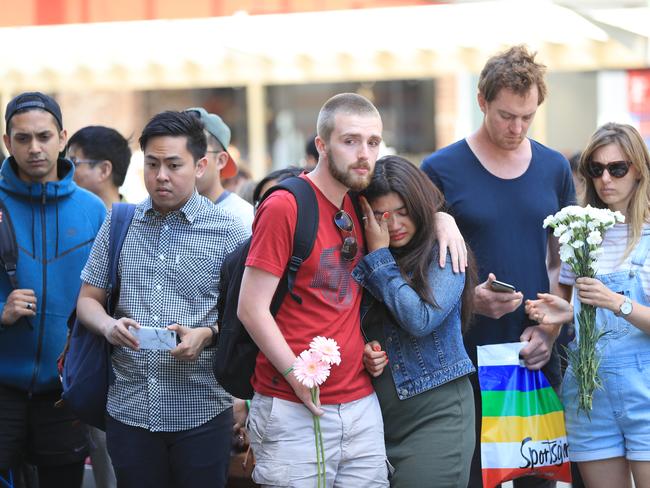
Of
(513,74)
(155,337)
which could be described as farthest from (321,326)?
(513,74)

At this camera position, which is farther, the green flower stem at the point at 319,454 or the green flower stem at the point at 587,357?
the green flower stem at the point at 587,357

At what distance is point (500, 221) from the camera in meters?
4.06

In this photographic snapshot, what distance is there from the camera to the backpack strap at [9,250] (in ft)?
14.2

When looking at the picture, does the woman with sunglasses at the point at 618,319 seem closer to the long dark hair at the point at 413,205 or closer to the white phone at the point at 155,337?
the long dark hair at the point at 413,205

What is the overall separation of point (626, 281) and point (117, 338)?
206 centimetres

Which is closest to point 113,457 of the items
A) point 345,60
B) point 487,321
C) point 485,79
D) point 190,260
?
point 190,260

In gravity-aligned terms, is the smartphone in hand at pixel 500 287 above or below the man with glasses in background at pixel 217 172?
below

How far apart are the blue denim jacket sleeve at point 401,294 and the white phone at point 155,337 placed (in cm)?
77

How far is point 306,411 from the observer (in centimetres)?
334

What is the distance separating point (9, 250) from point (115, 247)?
65cm

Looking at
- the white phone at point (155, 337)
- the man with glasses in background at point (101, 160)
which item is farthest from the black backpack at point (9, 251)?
the man with glasses in background at point (101, 160)

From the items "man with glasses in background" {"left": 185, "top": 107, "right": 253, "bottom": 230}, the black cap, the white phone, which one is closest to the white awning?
"man with glasses in background" {"left": 185, "top": 107, "right": 253, "bottom": 230}

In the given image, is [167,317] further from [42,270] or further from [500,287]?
[500,287]

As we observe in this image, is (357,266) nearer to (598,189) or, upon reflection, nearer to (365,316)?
(365,316)
